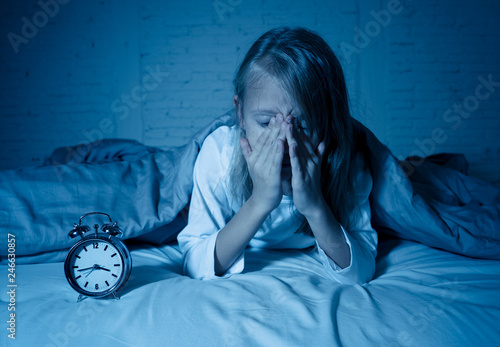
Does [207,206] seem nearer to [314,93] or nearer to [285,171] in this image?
[285,171]

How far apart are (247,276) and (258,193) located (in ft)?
0.68

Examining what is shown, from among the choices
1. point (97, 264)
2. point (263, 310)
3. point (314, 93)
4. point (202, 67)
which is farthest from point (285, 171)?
point (202, 67)

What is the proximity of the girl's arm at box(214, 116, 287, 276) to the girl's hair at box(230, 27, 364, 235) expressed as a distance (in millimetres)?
97

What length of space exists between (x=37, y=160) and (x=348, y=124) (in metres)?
3.47

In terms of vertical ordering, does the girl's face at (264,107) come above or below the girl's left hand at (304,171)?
above

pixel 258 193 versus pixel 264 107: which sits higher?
pixel 264 107

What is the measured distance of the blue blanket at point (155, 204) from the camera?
1.04 m

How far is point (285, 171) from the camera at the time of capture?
978 millimetres

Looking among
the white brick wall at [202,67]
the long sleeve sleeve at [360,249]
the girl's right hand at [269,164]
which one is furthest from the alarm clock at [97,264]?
the white brick wall at [202,67]

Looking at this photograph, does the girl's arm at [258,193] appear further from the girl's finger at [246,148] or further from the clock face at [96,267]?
the clock face at [96,267]

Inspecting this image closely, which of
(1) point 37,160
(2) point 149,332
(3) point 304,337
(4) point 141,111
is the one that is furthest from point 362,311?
(1) point 37,160

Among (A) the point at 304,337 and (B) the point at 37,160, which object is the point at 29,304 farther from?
(B) the point at 37,160

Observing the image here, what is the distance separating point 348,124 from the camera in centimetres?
104

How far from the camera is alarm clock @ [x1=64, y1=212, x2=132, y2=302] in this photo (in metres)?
0.78
